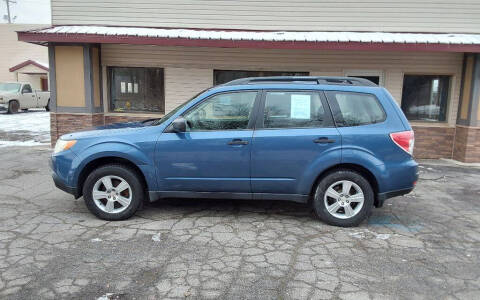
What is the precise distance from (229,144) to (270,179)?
66 cm

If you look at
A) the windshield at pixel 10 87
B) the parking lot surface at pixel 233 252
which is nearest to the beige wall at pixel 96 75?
the parking lot surface at pixel 233 252

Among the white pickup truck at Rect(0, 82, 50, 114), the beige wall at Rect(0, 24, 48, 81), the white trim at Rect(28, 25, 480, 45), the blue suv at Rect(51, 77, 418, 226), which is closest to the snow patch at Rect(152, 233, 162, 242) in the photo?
the blue suv at Rect(51, 77, 418, 226)

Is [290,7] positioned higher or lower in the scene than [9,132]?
higher

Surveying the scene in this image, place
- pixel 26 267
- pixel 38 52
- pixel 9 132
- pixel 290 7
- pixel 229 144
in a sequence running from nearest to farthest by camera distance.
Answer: pixel 26 267 < pixel 229 144 < pixel 290 7 < pixel 9 132 < pixel 38 52

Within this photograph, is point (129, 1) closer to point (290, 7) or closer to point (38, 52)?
point (290, 7)

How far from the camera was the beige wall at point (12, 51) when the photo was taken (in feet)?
89.9

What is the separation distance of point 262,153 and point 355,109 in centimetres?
128

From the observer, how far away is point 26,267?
11.6ft

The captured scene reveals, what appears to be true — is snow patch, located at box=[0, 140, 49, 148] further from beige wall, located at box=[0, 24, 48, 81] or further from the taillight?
beige wall, located at box=[0, 24, 48, 81]

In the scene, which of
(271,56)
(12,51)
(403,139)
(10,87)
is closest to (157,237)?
(403,139)

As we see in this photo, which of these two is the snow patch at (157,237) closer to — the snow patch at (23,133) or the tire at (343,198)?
the tire at (343,198)

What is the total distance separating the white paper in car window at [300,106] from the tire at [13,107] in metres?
19.7

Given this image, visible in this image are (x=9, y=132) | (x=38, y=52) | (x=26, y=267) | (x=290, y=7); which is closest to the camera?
(x=26, y=267)

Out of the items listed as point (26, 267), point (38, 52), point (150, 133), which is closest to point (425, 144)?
point (150, 133)
